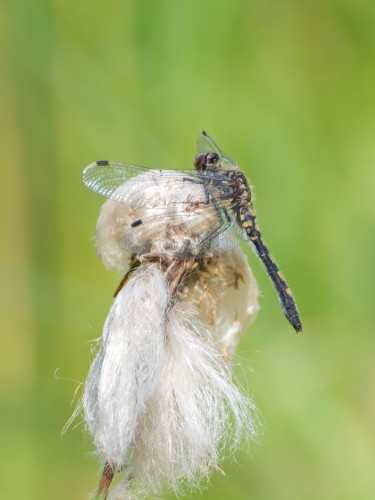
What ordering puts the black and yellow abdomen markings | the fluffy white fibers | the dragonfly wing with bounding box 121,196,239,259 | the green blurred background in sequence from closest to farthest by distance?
the fluffy white fibers < the dragonfly wing with bounding box 121,196,239,259 < the black and yellow abdomen markings < the green blurred background

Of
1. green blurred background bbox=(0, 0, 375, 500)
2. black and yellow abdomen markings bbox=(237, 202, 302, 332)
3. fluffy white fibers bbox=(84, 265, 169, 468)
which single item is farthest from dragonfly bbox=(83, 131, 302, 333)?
green blurred background bbox=(0, 0, 375, 500)

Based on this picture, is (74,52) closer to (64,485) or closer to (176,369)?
(64,485)

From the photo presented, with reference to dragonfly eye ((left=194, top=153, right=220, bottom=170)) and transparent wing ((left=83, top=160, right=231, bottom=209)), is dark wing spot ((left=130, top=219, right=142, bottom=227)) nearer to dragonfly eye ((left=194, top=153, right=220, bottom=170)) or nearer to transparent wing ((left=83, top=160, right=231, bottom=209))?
transparent wing ((left=83, top=160, right=231, bottom=209))

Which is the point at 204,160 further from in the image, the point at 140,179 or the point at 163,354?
the point at 163,354

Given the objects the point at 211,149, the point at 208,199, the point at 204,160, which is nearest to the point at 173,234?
the point at 208,199

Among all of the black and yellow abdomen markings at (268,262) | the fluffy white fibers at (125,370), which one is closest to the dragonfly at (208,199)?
the black and yellow abdomen markings at (268,262)

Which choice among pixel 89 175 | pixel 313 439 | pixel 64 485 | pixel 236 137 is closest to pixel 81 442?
pixel 64 485
